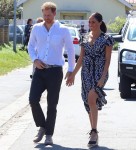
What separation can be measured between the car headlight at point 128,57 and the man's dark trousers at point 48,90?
5452 millimetres

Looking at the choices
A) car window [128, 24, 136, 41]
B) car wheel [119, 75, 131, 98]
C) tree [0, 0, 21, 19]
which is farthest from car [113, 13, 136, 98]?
tree [0, 0, 21, 19]

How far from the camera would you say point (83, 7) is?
57.3m

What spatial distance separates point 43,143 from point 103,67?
1309mm

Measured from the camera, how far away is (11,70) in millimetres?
21266

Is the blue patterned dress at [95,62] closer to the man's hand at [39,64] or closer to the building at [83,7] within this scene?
the man's hand at [39,64]

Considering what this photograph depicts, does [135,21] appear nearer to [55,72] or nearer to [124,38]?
[124,38]

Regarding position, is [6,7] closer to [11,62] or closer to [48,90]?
[11,62]

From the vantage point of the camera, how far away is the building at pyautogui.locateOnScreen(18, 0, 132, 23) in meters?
56.8

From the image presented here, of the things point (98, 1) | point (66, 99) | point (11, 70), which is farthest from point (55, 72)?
point (98, 1)

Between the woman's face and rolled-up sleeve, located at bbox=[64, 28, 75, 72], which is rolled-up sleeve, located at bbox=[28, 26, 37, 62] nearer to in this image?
rolled-up sleeve, located at bbox=[64, 28, 75, 72]

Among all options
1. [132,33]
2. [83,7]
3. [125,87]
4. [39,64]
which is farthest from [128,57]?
[83,7]

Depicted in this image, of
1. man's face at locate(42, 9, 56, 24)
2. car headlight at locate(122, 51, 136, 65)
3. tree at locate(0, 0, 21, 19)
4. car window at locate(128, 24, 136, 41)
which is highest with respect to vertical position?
man's face at locate(42, 9, 56, 24)

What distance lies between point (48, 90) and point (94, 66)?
699 mm

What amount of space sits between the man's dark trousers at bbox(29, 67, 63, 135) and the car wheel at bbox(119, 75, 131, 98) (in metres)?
5.65
